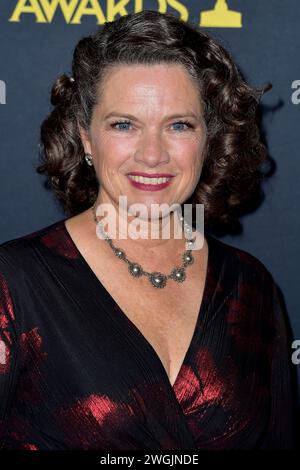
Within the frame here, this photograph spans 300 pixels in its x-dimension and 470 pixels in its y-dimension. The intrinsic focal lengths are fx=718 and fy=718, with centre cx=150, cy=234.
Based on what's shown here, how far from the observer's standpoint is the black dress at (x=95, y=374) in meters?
1.43

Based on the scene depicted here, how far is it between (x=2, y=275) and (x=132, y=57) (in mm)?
537

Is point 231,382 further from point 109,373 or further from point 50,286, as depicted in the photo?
point 50,286

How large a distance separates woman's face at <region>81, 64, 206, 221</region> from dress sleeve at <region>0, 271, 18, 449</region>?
335 mm

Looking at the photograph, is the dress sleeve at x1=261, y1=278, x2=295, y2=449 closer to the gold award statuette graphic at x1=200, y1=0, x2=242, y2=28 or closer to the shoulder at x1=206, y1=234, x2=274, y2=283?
the shoulder at x1=206, y1=234, x2=274, y2=283

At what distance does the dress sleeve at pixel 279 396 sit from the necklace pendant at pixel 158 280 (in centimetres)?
29

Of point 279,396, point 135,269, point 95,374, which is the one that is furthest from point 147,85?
point 279,396

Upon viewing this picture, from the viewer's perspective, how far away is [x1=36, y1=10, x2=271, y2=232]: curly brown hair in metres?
1.56

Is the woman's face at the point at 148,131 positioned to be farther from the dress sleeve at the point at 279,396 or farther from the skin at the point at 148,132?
the dress sleeve at the point at 279,396

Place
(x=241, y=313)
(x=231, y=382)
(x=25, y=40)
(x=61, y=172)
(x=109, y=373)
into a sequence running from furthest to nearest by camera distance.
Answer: (x=25, y=40)
(x=61, y=172)
(x=241, y=313)
(x=231, y=382)
(x=109, y=373)

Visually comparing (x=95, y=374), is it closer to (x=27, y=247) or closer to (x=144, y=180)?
(x=27, y=247)

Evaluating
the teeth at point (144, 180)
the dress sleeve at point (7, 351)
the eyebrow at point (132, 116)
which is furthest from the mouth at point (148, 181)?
the dress sleeve at point (7, 351)

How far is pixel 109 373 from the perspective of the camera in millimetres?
1449

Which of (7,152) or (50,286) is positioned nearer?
(50,286)

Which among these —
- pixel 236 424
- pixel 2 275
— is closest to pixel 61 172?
pixel 2 275
